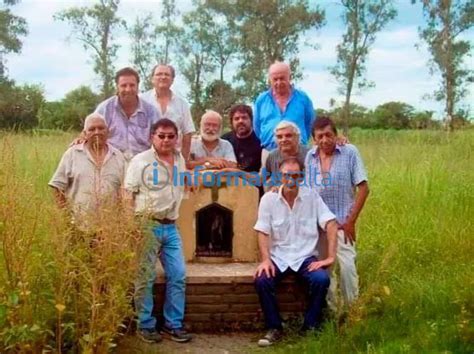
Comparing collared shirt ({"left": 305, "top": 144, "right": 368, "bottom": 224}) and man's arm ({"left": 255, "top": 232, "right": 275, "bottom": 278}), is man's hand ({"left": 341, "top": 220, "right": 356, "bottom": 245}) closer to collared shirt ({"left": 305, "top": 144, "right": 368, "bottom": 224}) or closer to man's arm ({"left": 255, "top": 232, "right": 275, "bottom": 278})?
collared shirt ({"left": 305, "top": 144, "right": 368, "bottom": 224})

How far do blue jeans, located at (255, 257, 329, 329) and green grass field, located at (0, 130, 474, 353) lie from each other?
0.17m

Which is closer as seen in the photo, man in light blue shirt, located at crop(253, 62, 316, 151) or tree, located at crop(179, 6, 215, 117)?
man in light blue shirt, located at crop(253, 62, 316, 151)

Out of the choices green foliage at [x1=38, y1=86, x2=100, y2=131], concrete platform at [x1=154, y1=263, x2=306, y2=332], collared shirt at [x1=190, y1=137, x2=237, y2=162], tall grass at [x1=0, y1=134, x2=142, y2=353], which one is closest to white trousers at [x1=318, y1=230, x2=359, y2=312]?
concrete platform at [x1=154, y1=263, x2=306, y2=332]

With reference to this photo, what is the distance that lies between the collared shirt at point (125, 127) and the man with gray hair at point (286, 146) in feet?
3.54

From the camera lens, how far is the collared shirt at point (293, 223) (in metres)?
5.10

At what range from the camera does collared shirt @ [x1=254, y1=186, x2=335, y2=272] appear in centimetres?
A: 510

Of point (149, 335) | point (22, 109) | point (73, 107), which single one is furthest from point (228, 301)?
point (73, 107)

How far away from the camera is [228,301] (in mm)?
5406

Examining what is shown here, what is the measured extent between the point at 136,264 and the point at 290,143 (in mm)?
1815

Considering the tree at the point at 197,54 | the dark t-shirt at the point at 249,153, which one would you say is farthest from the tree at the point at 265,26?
the dark t-shirt at the point at 249,153

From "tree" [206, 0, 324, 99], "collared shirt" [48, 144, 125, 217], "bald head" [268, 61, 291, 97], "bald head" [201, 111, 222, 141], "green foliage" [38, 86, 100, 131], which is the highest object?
"tree" [206, 0, 324, 99]

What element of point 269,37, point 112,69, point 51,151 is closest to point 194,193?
point 51,151

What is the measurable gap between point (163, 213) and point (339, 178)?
1408mm

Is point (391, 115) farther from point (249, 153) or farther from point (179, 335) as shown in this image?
point (179, 335)
